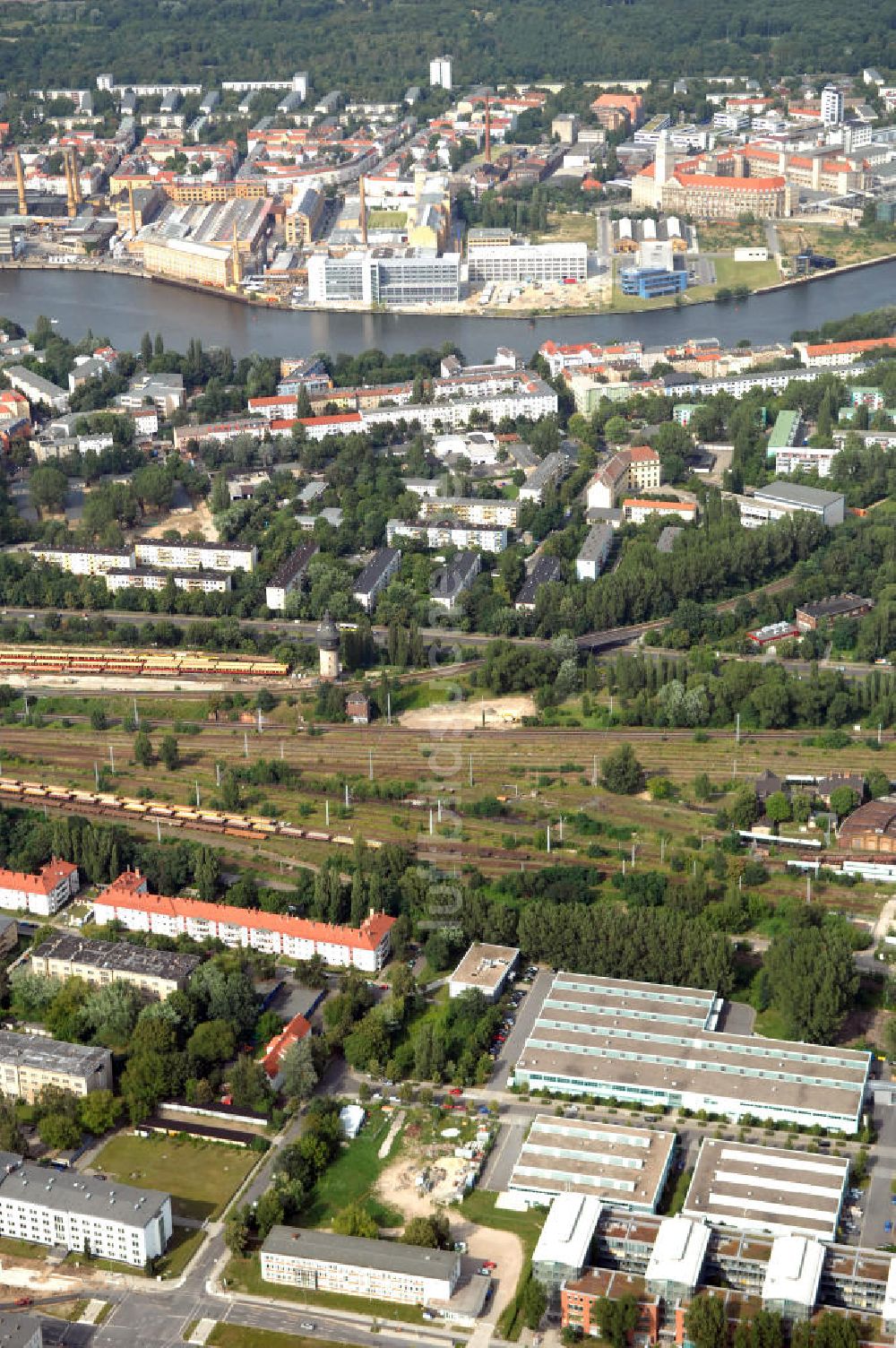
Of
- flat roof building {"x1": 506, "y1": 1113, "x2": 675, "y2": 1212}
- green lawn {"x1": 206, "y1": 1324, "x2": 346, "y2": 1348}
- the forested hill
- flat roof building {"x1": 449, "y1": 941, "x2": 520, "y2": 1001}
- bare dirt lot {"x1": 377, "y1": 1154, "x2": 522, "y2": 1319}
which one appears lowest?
green lawn {"x1": 206, "y1": 1324, "x2": 346, "y2": 1348}

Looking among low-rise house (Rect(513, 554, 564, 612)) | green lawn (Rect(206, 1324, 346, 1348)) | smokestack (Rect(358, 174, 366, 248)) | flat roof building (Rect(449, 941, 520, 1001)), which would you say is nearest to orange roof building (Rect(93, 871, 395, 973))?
flat roof building (Rect(449, 941, 520, 1001))

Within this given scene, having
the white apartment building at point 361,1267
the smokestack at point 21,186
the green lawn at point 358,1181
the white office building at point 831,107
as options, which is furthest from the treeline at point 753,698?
the white office building at point 831,107

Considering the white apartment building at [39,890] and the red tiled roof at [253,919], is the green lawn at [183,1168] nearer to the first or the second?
the red tiled roof at [253,919]

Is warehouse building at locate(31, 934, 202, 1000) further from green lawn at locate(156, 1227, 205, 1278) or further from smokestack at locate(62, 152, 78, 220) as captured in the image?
smokestack at locate(62, 152, 78, 220)

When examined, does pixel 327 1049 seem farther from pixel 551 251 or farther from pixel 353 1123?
pixel 551 251

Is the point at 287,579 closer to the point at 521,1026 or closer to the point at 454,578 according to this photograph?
the point at 454,578

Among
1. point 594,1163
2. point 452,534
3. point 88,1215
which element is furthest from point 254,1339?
point 452,534
